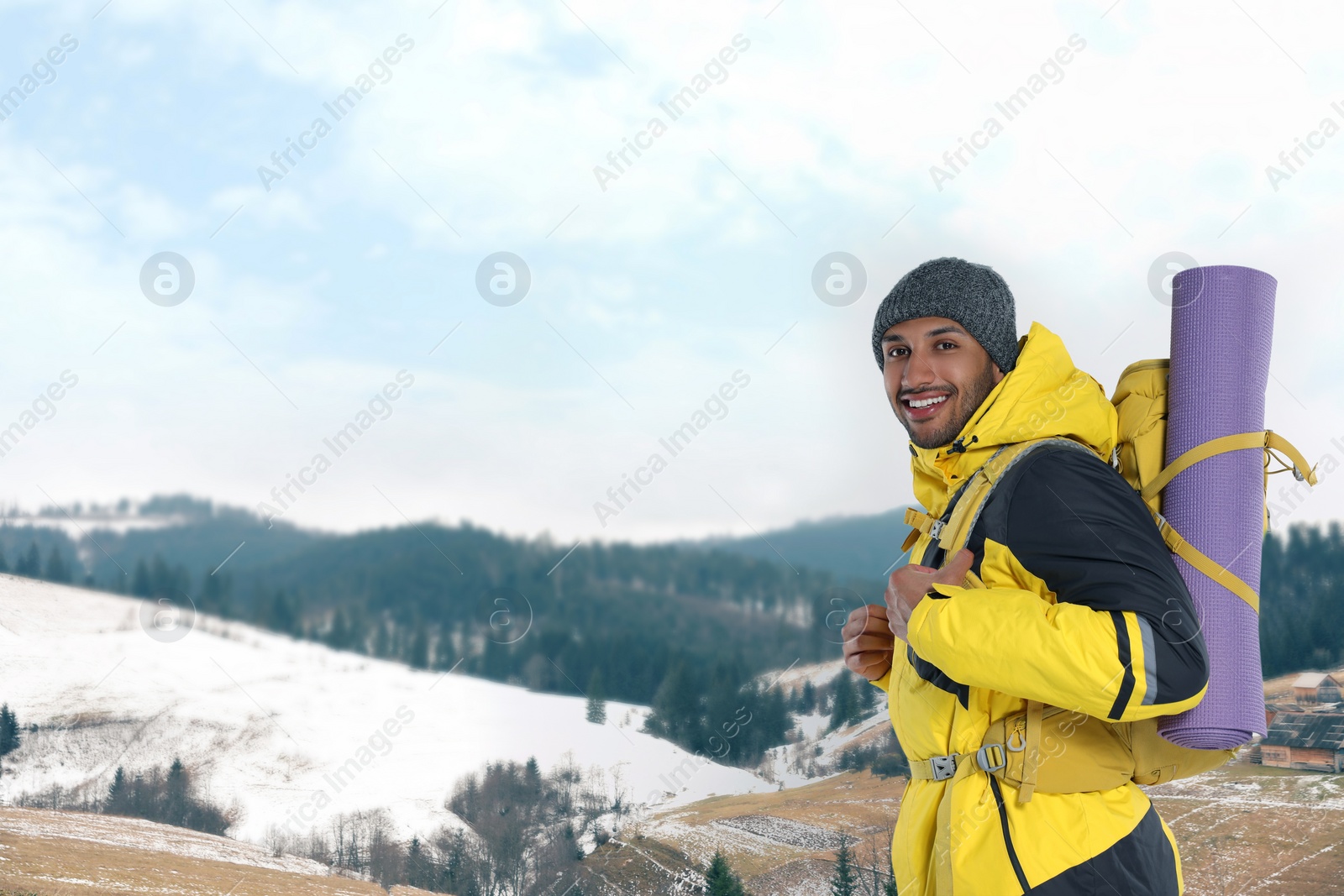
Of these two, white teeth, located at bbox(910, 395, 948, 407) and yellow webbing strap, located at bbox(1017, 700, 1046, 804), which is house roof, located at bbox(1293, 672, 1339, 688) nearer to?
white teeth, located at bbox(910, 395, 948, 407)

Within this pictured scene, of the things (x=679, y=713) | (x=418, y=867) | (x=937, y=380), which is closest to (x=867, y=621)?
(x=937, y=380)

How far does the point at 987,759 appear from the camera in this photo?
2307 mm

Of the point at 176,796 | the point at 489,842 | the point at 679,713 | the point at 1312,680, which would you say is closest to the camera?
the point at 1312,680

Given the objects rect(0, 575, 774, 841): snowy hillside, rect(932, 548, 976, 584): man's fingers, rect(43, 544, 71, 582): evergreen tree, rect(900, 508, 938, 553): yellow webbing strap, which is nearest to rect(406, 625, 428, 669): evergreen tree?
rect(0, 575, 774, 841): snowy hillside

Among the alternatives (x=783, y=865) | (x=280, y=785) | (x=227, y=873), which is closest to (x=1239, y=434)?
(x=227, y=873)

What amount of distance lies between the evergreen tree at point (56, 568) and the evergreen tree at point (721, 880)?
42.9m

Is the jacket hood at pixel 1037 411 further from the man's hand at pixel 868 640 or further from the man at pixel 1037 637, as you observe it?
the man's hand at pixel 868 640

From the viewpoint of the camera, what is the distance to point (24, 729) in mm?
48531

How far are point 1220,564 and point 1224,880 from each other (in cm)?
4160

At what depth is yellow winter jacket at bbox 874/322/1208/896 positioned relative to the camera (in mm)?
2029

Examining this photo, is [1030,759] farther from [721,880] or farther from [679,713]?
[679,713]

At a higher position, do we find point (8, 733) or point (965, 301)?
point (965, 301)

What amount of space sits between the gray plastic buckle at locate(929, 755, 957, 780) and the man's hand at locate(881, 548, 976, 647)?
0.37 meters

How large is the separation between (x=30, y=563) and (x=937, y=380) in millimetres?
64326
